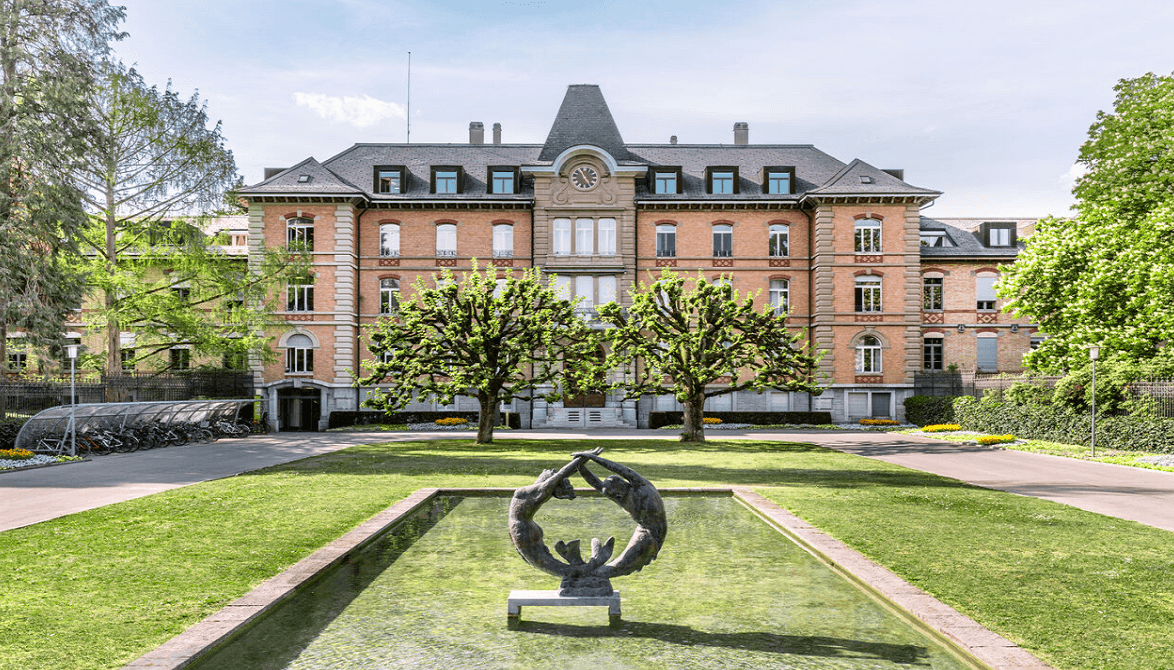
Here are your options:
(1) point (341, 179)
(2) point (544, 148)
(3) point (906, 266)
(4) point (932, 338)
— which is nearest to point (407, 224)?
(1) point (341, 179)

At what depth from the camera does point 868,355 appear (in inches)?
1582

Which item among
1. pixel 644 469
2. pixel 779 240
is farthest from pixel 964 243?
pixel 644 469

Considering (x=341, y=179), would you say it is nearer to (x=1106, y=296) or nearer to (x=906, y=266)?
(x=906, y=266)

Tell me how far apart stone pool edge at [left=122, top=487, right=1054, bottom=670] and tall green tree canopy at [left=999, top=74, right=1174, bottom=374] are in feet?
68.8

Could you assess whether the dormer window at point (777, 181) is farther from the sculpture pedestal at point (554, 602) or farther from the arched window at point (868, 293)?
the sculpture pedestal at point (554, 602)

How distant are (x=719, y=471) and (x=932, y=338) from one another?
97.2 ft

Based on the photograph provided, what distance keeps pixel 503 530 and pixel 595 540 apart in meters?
3.86

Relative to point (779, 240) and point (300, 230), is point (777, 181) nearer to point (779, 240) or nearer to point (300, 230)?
point (779, 240)

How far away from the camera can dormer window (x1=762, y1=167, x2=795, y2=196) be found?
41.2 m

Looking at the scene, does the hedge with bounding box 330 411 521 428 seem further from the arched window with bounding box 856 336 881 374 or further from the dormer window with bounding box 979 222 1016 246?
the dormer window with bounding box 979 222 1016 246

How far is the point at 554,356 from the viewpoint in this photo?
26094 mm

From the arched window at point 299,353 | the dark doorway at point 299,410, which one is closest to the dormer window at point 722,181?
the arched window at point 299,353

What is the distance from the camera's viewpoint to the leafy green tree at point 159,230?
30.5 meters

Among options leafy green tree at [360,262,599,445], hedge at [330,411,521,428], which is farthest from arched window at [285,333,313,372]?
leafy green tree at [360,262,599,445]
